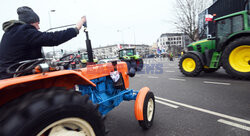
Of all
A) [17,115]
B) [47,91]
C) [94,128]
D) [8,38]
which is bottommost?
[94,128]

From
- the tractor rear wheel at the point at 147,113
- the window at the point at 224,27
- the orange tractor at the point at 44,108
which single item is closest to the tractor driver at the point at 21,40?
the orange tractor at the point at 44,108

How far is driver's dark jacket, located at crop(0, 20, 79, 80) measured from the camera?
1.38 meters

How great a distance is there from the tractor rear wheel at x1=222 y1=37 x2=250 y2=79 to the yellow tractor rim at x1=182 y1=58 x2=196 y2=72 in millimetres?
1474

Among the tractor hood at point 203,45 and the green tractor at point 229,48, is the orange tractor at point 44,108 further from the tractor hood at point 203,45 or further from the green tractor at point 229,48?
the tractor hood at point 203,45

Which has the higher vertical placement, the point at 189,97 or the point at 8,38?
the point at 8,38

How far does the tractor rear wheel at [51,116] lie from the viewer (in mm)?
885

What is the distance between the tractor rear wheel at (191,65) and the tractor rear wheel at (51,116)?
601 centimetres

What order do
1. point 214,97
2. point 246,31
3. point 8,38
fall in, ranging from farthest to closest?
1. point 246,31
2. point 214,97
3. point 8,38

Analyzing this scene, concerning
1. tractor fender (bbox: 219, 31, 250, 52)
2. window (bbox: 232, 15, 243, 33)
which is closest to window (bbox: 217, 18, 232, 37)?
window (bbox: 232, 15, 243, 33)

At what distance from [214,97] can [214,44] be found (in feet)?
10.8

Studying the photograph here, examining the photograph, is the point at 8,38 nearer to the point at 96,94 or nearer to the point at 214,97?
the point at 96,94

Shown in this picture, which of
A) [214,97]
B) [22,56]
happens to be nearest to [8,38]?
[22,56]

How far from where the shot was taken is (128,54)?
1345 cm

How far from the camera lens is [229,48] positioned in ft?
16.3
